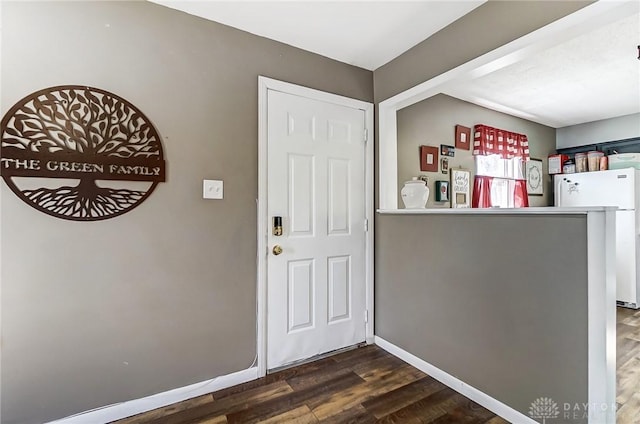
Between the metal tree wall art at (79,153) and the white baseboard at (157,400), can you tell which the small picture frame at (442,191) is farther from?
the metal tree wall art at (79,153)

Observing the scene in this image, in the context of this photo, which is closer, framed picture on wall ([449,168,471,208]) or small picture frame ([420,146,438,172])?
small picture frame ([420,146,438,172])

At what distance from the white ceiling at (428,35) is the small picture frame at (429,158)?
0.64 metres

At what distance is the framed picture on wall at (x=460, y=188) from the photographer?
10.4ft

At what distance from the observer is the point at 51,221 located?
4.95ft

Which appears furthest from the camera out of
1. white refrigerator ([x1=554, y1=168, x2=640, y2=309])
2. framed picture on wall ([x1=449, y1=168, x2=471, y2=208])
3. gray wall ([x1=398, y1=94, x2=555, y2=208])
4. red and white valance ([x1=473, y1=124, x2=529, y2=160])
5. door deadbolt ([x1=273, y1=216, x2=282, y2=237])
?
white refrigerator ([x1=554, y1=168, x2=640, y2=309])

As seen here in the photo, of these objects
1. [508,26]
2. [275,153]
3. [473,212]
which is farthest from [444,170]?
[275,153]

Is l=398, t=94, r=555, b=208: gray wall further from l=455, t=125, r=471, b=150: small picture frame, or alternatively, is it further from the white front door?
the white front door

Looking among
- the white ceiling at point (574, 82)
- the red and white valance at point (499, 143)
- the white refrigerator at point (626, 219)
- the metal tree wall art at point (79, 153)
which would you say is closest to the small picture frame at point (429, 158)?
the white ceiling at point (574, 82)

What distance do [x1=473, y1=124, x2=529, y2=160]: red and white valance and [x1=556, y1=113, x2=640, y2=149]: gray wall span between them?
976 mm

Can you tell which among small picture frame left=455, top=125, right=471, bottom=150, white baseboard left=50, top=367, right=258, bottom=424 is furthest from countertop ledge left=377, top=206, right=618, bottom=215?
white baseboard left=50, top=367, right=258, bottom=424

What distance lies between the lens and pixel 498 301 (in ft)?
5.62

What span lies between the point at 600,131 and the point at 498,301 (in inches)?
158

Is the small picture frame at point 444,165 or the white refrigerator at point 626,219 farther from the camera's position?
the white refrigerator at point 626,219

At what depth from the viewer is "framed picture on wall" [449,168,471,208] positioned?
3.18 metres
